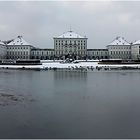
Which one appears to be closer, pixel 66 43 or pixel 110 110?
pixel 110 110

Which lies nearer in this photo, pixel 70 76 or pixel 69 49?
pixel 70 76

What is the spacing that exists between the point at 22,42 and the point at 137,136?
87.6 m

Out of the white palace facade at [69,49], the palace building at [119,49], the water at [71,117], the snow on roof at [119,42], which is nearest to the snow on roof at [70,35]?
the white palace facade at [69,49]

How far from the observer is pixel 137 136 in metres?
7.45

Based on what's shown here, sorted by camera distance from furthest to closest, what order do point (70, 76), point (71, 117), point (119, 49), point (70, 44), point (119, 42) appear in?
1. point (119, 42)
2. point (119, 49)
3. point (70, 44)
4. point (70, 76)
5. point (71, 117)

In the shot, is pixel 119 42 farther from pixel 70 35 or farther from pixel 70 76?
pixel 70 76

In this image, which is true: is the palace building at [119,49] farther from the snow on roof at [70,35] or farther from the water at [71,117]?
the water at [71,117]

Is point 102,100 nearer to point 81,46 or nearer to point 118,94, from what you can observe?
point 118,94

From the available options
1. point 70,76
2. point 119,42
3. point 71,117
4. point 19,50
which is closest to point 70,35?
point 119,42

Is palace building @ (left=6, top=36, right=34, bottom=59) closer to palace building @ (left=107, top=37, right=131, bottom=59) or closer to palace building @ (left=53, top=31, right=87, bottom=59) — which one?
palace building @ (left=53, top=31, right=87, bottom=59)

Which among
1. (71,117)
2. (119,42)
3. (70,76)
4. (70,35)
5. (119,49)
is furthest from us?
(119,42)

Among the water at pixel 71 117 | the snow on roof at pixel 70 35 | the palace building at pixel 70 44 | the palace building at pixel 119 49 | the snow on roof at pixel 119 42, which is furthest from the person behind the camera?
the snow on roof at pixel 119 42

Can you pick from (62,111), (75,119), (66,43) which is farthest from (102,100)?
(66,43)

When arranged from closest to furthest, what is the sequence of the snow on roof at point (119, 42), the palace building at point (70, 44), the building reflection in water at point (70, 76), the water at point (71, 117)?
the water at point (71, 117) → the building reflection in water at point (70, 76) → the palace building at point (70, 44) → the snow on roof at point (119, 42)
